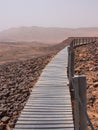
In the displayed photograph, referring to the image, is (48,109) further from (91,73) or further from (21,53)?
(21,53)

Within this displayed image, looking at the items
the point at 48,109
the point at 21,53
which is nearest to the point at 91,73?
the point at 48,109

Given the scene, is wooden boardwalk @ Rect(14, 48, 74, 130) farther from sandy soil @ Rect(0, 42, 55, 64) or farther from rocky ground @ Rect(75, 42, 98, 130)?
sandy soil @ Rect(0, 42, 55, 64)

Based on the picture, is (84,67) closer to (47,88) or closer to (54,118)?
(47,88)

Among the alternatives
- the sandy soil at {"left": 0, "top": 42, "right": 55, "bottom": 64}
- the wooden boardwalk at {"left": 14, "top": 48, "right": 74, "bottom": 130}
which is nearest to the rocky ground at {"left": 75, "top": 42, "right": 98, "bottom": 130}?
the wooden boardwalk at {"left": 14, "top": 48, "right": 74, "bottom": 130}

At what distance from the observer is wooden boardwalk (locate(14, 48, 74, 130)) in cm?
766

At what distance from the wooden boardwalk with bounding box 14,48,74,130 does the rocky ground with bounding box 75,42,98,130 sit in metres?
1.24

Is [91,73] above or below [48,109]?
below

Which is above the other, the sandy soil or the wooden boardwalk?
the wooden boardwalk

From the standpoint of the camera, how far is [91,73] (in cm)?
1884

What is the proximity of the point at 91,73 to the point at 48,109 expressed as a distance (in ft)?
33.7

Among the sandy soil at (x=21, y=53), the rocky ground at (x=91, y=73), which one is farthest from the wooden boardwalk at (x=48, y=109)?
the sandy soil at (x=21, y=53)

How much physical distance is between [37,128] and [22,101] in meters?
5.35

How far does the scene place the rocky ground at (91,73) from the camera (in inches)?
466

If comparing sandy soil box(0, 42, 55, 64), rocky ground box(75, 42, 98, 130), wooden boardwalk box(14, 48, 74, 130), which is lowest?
sandy soil box(0, 42, 55, 64)
